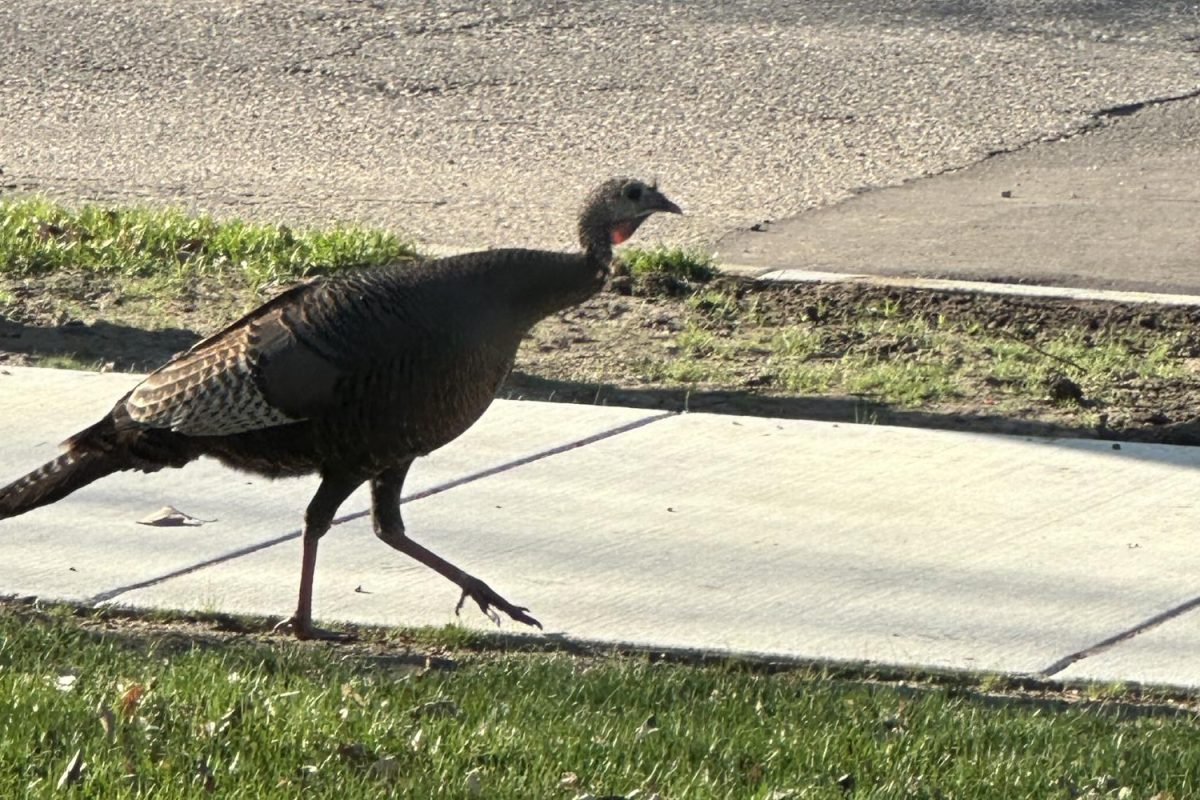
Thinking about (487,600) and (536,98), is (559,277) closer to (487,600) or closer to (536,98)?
(487,600)

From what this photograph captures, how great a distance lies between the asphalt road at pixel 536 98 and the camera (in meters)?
9.95

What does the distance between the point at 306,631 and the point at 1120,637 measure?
1881 millimetres

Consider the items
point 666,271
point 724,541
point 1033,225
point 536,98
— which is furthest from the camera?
point 536,98

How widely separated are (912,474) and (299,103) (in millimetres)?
6018

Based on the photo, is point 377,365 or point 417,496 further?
point 417,496

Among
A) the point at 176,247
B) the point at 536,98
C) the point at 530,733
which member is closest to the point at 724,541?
the point at 530,733

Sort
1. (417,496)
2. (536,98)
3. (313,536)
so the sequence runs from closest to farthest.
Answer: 1. (313,536)
2. (417,496)
3. (536,98)

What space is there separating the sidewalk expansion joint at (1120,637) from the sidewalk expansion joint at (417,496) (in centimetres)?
191

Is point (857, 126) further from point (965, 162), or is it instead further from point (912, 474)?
point (912, 474)

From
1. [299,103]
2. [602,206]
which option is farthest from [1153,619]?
[299,103]

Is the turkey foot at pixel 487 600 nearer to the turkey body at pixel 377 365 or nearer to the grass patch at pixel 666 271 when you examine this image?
the turkey body at pixel 377 365

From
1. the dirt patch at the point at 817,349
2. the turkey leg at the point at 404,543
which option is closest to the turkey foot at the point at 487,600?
the turkey leg at the point at 404,543

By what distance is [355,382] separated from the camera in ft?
15.9

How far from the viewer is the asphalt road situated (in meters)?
9.95
